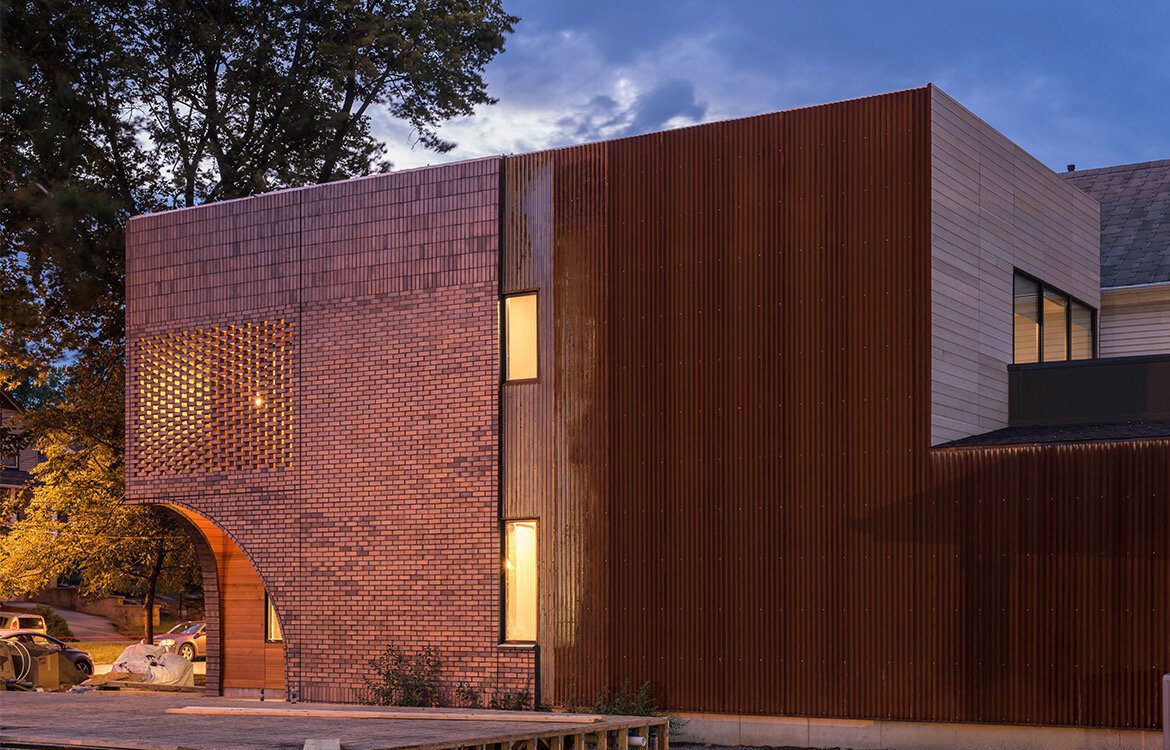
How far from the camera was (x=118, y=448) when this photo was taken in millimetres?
35625

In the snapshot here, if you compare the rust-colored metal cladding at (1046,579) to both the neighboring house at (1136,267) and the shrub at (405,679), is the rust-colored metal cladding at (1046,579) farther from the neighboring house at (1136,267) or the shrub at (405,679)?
the neighboring house at (1136,267)

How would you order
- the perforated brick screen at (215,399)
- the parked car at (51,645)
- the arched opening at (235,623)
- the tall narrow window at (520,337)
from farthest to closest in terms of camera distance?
the parked car at (51,645) → the arched opening at (235,623) → the perforated brick screen at (215,399) → the tall narrow window at (520,337)

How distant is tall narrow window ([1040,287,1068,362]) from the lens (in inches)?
904

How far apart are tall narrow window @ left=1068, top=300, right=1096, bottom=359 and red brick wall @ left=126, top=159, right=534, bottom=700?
910 centimetres

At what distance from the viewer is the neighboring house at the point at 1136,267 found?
26.0 metres

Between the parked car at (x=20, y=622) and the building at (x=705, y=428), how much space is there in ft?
54.9

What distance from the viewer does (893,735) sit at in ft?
60.6

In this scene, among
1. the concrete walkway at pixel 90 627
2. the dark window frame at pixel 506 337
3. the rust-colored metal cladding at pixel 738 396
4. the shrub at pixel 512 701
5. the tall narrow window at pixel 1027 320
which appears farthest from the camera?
the concrete walkway at pixel 90 627

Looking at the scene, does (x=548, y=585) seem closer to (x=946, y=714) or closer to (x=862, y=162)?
(x=946, y=714)

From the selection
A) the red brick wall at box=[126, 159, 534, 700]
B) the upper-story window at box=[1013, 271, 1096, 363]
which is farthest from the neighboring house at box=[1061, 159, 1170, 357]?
the red brick wall at box=[126, 159, 534, 700]

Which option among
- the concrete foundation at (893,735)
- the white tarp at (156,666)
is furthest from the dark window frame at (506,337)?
the white tarp at (156,666)

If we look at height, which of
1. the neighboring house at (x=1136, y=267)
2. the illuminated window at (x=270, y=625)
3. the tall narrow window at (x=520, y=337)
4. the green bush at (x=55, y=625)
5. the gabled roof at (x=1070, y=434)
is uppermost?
the neighboring house at (x=1136, y=267)

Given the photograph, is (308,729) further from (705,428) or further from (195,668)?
(195,668)

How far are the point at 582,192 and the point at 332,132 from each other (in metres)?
18.6
